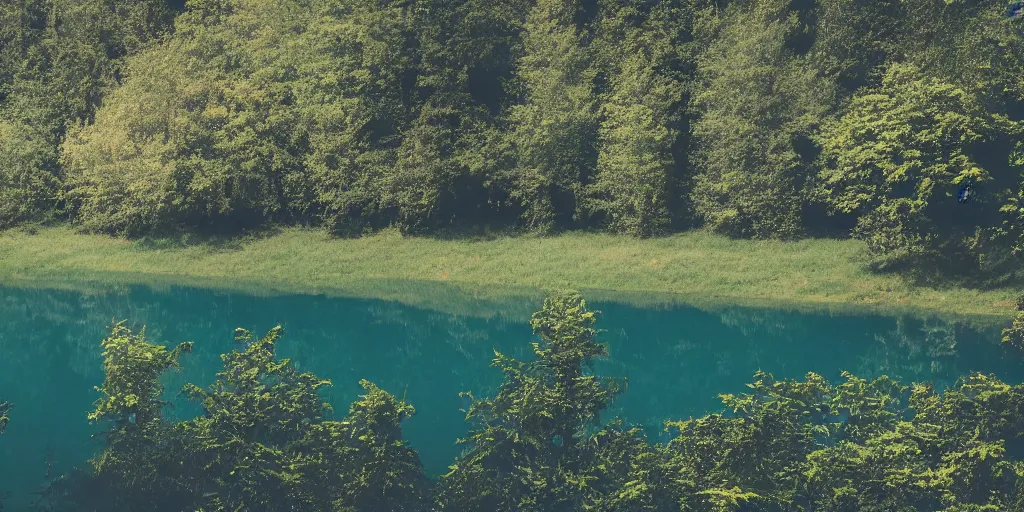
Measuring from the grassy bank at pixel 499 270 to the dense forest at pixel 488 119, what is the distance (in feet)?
4.76

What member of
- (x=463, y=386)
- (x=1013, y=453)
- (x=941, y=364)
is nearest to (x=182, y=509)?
(x=463, y=386)

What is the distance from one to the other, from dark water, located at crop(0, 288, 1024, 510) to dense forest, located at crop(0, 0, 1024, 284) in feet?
26.4

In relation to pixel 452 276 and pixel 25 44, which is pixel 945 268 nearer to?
pixel 452 276

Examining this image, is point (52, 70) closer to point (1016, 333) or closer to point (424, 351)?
point (424, 351)

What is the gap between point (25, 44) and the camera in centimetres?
A: 5434

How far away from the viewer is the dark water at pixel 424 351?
21531 mm

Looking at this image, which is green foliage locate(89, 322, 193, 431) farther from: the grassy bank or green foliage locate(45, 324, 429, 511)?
the grassy bank

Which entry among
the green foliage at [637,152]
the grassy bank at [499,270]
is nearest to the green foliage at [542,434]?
the grassy bank at [499,270]

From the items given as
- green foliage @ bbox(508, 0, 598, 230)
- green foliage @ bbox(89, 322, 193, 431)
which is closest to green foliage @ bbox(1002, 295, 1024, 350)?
green foliage @ bbox(508, 0, 598, 230)

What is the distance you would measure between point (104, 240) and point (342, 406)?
2955 cm

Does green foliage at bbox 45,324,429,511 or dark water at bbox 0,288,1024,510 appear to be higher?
green foliage at bbox 45,324,429,511

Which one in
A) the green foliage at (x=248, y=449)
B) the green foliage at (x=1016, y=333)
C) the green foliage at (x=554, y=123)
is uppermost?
the green foliage at (x=554, y=123)

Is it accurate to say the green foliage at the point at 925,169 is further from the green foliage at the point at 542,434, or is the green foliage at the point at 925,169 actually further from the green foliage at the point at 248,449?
the green foliage at the point at 248,449

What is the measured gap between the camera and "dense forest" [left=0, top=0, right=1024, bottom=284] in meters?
40.0
